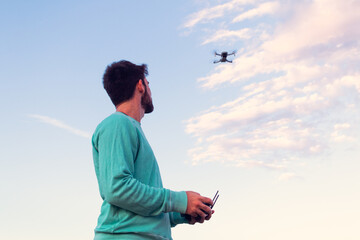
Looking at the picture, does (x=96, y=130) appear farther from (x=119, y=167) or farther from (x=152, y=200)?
(x=152, y=200)

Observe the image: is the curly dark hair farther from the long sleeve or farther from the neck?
the long sleeve

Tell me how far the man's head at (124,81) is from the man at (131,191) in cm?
21

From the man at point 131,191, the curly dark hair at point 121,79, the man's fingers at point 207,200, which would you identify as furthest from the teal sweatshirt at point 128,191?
the curly dark hair at point 121,79

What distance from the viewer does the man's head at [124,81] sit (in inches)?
190

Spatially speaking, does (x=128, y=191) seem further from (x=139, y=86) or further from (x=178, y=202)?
(x=139, y=86)

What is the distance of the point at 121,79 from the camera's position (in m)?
4.84

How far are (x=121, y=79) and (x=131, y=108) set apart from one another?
1.10 ft

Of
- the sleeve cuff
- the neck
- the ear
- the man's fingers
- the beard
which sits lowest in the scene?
the sleeve cuff

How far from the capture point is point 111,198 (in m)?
4.14

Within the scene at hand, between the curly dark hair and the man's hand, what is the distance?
129 cm

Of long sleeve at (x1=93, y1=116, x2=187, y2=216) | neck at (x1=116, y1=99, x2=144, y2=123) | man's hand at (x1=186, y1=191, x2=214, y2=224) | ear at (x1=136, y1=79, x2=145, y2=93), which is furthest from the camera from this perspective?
ear at (x1=136, y1=79, x2=145, y2=93)

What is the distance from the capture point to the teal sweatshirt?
13.5 feet

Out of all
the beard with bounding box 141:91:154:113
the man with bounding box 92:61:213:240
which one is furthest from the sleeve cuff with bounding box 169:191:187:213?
the beard with bounding box 141:91:154:113

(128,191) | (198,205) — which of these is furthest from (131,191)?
(198,205)
